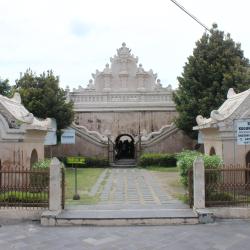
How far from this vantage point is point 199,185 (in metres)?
9.73

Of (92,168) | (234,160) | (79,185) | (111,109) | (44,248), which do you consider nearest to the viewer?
(44,248)

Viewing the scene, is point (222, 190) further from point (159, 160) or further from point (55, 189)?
point (159, 160)

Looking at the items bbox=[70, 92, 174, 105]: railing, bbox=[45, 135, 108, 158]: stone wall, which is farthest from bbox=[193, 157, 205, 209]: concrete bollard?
bbox=[70, 92, 174, 105]: railing

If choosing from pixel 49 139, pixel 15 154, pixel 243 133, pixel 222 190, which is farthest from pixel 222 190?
pixel 49 139

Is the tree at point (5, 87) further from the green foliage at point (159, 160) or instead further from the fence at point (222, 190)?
the fence at point (222, 190)

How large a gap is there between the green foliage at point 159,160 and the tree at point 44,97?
604 cm

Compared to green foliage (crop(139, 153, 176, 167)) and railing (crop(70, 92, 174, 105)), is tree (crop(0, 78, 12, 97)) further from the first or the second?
green foliage (crop(139, 153, 176, 167))

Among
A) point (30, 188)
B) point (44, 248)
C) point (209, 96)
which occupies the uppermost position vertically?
point (209, 96)

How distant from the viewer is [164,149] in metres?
28.5

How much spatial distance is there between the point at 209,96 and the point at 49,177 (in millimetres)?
15345

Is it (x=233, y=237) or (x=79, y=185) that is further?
(x=79, y=185)

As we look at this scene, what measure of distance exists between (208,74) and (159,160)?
663 cm

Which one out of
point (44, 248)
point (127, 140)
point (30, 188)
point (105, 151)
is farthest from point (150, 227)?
point (127, 140)

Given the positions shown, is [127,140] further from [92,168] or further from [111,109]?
[92,168]
